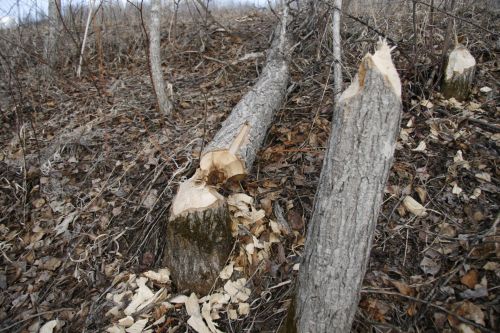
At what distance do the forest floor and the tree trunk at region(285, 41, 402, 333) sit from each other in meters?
0.36

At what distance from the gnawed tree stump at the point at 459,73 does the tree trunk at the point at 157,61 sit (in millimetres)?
2824

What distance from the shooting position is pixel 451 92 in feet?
10.0

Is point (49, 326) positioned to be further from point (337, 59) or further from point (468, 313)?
point (337, 59)

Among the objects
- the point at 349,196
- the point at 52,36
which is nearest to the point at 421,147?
the point at 349,196

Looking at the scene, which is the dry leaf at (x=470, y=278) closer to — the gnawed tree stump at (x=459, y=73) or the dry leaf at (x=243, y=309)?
the dry leaf at (x=243, y=309)

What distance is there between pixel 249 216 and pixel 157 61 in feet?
6.85

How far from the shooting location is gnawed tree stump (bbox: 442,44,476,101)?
2957 millimetres

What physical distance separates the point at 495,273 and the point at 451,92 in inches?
74.1

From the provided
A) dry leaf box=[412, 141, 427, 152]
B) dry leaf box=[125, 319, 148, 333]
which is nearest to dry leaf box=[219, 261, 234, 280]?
dry leaf box=[125, 319, 148, 333]

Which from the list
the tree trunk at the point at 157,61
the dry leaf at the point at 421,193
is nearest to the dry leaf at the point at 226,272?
the dry leaf at the point at 421,193

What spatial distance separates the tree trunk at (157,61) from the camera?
3271mm

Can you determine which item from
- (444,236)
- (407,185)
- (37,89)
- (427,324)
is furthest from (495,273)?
(37,89)

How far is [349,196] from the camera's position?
135cm

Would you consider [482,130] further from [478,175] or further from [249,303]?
[249,303]
